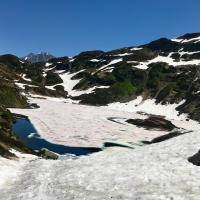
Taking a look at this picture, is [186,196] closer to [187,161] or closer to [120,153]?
[187,161]

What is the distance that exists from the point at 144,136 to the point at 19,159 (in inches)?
2050

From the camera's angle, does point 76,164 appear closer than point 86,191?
No

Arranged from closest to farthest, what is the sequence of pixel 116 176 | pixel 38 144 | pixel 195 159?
pixel 116 176 < pixel 195 159 < pixel 38 144

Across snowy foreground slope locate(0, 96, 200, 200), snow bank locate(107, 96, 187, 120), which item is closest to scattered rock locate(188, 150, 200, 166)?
snowy foreground slope locate(0, 96, 200, 200)

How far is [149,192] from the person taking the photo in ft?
71.0

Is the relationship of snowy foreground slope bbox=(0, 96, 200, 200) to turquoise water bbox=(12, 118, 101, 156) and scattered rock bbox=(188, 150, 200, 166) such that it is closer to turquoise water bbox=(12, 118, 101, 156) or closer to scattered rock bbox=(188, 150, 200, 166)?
scattered rock bbox=(188, 150, 200, 166)

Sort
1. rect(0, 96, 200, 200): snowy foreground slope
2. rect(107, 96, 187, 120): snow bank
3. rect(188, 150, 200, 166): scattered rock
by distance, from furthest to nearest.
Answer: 1. rect(107, 96, 187, 120): snow bank
2. rect(188, 150, 200, 166): scattered rock
3. rect(0, 96, 200, 200): snowy foreground slope

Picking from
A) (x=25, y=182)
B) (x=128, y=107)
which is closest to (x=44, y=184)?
(x=25, y=182)

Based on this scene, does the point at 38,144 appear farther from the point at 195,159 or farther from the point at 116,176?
the point at 195,159

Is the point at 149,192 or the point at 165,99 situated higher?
the point at 149,192

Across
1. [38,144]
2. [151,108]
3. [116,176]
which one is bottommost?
[151,108]

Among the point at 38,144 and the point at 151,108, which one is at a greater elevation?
the point at 38,144

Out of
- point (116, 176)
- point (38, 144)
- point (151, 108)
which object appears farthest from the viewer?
point (151, 108)

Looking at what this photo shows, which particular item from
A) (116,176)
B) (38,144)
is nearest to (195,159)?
(116,176)
